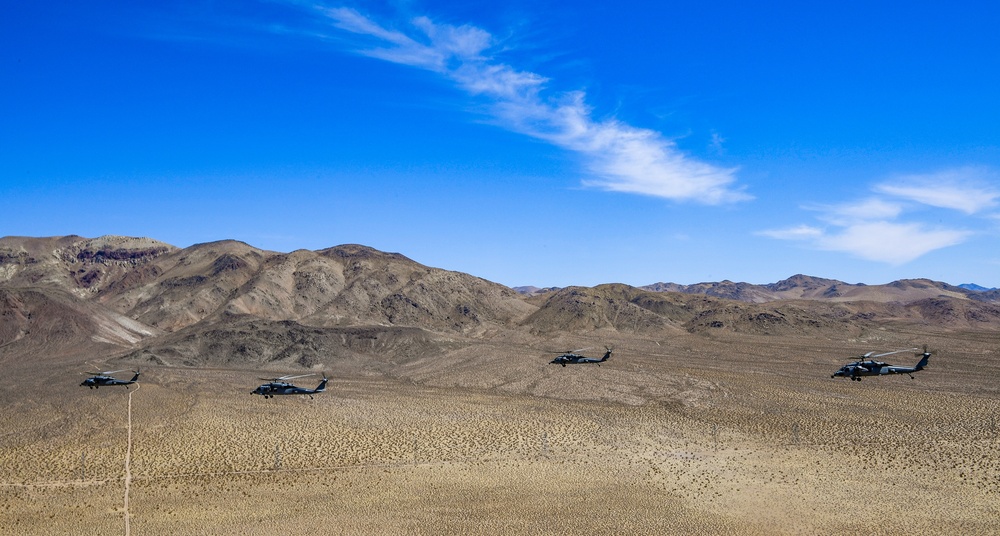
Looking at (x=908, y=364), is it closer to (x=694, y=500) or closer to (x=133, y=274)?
(x=694, y=500)

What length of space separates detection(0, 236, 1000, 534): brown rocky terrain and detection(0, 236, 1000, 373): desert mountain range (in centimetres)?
89

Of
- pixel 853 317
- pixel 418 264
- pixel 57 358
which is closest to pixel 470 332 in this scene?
pixel 418 264

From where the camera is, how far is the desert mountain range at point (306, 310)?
9375 cm

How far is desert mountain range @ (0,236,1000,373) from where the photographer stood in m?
93.8

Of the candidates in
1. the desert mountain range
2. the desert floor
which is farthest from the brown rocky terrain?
the desert mountain range

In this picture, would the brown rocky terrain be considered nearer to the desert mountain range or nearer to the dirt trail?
the dirt trail

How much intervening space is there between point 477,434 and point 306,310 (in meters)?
99.7

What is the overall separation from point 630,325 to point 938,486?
102 meters

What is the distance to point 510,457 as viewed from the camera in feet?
137

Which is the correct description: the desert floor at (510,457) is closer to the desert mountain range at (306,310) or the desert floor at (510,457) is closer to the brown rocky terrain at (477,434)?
the brown rocky terrain at (477,434)

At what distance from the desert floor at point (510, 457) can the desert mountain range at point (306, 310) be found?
23309 millimetres

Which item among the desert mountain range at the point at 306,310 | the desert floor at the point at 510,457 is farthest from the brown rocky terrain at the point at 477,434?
the desert mountain range at the point at 306,310

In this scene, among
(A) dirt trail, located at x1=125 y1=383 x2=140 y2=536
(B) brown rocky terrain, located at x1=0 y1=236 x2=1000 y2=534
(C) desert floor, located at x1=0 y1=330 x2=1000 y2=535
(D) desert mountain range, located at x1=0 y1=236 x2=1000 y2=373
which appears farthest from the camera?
(D) desert mountain range, located at x1=0 y1=236 x2=1000 y2=373

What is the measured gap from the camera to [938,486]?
3516 cm
